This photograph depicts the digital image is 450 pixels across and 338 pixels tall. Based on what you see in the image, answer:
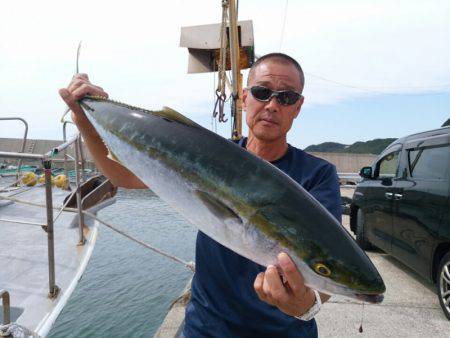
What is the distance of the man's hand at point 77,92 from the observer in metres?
2.36

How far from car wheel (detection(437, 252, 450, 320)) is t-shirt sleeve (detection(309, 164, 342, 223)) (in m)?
3.46

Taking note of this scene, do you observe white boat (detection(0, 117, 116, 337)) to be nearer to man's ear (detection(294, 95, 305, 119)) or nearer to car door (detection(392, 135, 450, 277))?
man's ear (detection(294, 95, 305, 119))

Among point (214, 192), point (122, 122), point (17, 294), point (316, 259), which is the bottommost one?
point (17, 294)

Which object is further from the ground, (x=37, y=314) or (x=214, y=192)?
(x=214, y=192)

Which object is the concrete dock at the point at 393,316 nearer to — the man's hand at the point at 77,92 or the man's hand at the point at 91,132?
the man's hand at the point at 91,132

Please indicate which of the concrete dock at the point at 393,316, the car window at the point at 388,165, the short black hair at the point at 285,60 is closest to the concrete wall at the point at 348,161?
the car window at the point at 388,165

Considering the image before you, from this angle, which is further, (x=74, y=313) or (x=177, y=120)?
(x=74, y=313)

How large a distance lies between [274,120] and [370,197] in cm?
582

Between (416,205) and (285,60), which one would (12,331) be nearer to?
(285,60)

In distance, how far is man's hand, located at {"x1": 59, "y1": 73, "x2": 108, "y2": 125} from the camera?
236 cm

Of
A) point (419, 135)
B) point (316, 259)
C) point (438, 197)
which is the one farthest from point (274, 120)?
point (419, 135)

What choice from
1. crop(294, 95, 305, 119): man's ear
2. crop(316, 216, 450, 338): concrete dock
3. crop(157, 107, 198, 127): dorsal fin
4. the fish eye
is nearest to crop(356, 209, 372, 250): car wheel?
crop(316, 216, 450, 338): concrete dock

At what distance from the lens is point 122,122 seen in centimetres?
209

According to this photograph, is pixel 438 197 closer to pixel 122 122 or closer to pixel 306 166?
pixel 306 166
